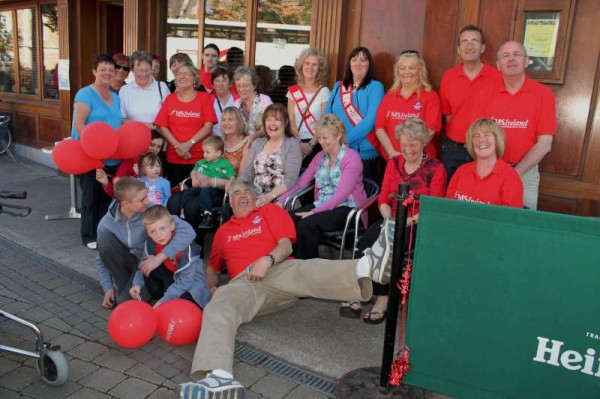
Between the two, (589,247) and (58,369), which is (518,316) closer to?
(589,247)

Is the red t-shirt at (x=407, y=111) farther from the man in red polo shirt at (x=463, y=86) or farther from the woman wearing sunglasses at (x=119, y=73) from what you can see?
the woman wearing sunglasses at (x=119, y=73)

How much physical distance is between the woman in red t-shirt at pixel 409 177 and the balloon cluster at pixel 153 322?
105 centimetres

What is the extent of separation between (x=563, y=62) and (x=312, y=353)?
2678 mm

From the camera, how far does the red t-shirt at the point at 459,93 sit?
371 cm

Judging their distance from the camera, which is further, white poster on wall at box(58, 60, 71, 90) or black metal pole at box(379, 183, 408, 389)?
white poster on wall at box(58, 60, 71, 90)

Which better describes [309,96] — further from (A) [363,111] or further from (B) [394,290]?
(B) [394,290]

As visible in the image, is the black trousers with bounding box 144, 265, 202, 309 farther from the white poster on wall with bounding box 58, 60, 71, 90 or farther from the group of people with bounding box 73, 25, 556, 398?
the white poster on wall with bounding box 58, 60, 71, 90

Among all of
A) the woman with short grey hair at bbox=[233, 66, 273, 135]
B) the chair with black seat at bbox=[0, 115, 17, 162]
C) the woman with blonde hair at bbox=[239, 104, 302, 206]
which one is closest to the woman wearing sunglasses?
the woman with short grey hair at bbox=[233, 66, 273, 135]

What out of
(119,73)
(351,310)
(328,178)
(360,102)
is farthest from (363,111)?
(119,73)

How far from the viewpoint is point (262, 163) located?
4191mm

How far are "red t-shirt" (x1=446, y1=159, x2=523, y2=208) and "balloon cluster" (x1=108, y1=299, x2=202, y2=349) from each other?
166 centimetres

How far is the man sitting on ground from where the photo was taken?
336cm

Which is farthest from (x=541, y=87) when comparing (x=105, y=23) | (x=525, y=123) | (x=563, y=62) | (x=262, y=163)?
(x=105, y=23)

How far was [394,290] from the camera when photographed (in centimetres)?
248
